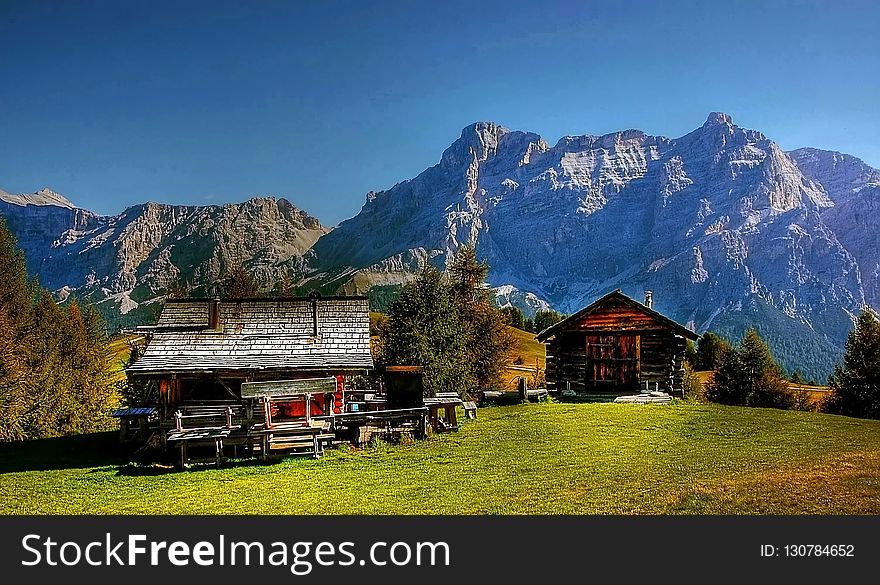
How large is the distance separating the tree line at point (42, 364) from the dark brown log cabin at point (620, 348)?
18595 mm

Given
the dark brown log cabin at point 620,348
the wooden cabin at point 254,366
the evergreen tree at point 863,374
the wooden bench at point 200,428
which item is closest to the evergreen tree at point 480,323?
the dark brown log cabin at point 620,348

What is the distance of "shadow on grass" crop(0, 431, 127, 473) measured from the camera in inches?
589

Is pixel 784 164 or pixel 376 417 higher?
pixel 784 164

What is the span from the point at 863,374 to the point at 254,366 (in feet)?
81.3

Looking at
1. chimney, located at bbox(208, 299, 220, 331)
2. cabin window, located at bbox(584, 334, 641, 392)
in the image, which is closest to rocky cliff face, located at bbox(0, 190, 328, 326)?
chimney, located at bbox(208, 299, 220, 331)

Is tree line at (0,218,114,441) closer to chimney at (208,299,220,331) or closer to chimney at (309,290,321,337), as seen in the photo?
chimney at (208,299,220,331)

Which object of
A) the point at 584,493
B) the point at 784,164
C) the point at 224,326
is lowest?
the point at 584,493

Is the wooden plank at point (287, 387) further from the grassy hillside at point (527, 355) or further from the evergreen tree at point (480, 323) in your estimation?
the grassy hillside at point (527, 355)

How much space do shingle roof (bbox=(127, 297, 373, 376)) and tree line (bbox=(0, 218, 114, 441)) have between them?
22.6ft

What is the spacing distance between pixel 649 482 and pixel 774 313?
206533 mm

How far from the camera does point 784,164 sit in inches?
5551

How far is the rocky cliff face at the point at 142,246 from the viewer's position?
45375 millimetres

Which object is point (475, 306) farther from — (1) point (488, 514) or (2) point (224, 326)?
(1) point (488, 514)

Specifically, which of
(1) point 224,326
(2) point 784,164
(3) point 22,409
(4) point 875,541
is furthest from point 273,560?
(2) point 784,164
